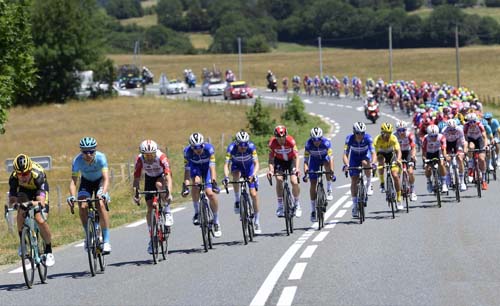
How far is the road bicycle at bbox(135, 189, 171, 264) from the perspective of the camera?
45.9ft

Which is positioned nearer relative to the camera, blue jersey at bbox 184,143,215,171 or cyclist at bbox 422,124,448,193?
blue jersey at bbox 184,143,215,171

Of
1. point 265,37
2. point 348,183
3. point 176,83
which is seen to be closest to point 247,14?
point 265,37

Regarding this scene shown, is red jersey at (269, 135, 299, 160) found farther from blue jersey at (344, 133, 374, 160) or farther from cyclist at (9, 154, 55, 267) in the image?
cyclist at (9, 154, 55, 267)

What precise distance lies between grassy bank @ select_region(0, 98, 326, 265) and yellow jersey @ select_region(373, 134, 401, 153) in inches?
192

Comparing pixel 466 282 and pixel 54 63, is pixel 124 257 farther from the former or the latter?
pixel 54 63

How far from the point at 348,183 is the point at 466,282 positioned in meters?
16.5

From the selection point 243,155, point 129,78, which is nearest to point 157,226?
point 243,155

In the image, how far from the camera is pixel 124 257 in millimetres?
14781

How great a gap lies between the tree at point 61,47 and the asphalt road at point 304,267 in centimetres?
7049

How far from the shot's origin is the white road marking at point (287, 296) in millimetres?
10195

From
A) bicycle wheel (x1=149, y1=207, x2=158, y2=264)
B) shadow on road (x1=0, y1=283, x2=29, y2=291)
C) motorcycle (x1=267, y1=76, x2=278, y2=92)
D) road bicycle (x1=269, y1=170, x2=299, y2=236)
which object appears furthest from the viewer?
→ motorcycle (x1=267, y1=76, x2=278, y2=92)

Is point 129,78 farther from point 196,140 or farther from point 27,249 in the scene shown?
point 27,249

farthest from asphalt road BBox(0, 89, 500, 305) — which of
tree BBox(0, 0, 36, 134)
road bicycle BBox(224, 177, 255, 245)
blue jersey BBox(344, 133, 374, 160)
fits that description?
tree BBox(0, 0, 36, 134)

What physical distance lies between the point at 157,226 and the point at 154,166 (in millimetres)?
878
